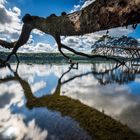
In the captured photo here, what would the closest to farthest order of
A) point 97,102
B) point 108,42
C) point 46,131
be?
point 46,131, point 97,102, point 108,42

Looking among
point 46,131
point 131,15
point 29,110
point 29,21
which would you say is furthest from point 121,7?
point 29,21

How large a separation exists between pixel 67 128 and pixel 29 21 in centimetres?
718

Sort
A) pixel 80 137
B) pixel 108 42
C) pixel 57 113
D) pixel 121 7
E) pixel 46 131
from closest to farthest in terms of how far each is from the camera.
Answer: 1. pixel 80 137
2. pixel 46 131
3. pixel 121 7
4. pixel 57 113
5. pixel 108 42

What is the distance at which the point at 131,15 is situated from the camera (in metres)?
3.72

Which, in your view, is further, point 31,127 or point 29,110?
point 29,110

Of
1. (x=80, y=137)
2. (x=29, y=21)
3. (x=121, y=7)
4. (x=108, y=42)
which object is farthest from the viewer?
(x=108, y=42)

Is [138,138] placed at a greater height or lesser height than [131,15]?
lesser

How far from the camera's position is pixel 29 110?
4.98m

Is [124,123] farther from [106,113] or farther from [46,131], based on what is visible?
[46,131]

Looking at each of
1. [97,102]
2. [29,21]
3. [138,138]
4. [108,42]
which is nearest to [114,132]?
[138,138]

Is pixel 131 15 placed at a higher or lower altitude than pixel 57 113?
higher

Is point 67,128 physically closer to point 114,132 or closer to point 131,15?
point 114,132

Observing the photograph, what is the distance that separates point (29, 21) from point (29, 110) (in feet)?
19.2

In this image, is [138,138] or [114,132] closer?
[138,138]
